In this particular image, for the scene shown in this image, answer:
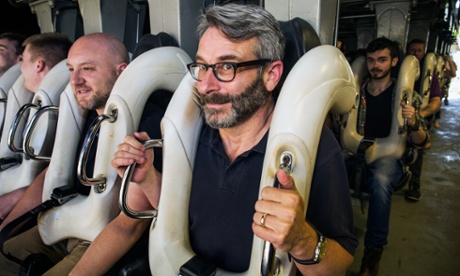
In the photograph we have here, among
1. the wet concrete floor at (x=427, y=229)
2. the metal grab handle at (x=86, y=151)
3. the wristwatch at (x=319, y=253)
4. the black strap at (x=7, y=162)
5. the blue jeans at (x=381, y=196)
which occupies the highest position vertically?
the metal grab handle at (x=86, y=151)

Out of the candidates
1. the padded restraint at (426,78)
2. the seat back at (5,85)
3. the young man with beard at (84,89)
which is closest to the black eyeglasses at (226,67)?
the young man with beard at (84,89)

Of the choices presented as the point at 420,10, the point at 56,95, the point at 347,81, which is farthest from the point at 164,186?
the point at 420,10

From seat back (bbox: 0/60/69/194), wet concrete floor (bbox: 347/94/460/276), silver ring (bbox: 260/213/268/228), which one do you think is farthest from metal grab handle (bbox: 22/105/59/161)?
wet concrete floor (bbox: 347/94/460/276)

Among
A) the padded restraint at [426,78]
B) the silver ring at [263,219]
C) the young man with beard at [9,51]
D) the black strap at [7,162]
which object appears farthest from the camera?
the padded restraint at [426,78]

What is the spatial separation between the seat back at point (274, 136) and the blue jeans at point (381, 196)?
119cm

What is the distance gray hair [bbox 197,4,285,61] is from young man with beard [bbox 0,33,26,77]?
203cm

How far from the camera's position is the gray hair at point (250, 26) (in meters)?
0.81

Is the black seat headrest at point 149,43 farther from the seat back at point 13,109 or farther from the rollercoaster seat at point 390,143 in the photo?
the rollercoaster seat at point 390,143

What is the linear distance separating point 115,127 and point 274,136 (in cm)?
61

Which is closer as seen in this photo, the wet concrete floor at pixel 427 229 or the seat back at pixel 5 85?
the wet concrete floor at pixel 427 229

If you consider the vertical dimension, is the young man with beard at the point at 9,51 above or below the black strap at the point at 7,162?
above

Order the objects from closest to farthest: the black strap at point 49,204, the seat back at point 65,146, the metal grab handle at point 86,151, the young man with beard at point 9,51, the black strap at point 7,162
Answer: the metal grab handle at point 86,151 < the black strap at point 49,204 < the seat back at point 65,146 < the black strap at point 7,162 < the young man with beard at point 9,51

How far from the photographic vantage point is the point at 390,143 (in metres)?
1.83

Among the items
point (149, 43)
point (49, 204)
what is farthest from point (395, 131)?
point (49, 204)
